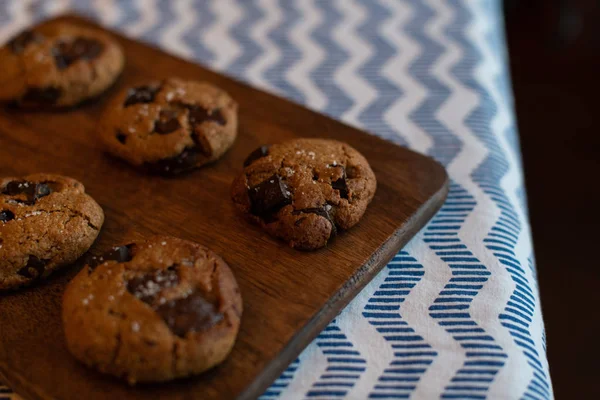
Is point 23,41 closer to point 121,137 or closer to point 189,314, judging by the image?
point 121,137

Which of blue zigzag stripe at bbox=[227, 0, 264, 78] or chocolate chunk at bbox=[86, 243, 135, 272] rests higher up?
blue zigzag stripe at bbox=[227, 0, 264, 78]

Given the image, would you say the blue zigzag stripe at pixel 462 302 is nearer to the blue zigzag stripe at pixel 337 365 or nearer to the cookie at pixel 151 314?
the blue zigzag stripe at pixel 337 365

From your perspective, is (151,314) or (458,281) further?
(458,281)

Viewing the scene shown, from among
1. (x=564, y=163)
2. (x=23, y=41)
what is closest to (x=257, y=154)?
(x=23, y=41)

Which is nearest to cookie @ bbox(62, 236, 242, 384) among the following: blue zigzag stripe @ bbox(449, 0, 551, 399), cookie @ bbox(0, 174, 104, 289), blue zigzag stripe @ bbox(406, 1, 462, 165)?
cookie @ bbox(0, 174, 104, 289)

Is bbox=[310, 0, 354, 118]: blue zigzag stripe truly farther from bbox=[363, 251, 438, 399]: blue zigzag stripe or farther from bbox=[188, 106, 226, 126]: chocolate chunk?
bbox=[363, 251, 438, 399]: blue zigzag stripe

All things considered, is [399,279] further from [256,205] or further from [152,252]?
[152,252]

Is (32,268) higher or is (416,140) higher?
(416,140)
